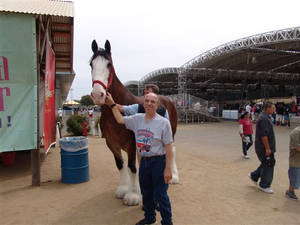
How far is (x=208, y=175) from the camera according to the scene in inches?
191

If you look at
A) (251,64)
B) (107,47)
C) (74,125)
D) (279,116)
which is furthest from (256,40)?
(107,47)

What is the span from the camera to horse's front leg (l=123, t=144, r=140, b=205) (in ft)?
11.0

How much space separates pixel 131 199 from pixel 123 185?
17.0 inches

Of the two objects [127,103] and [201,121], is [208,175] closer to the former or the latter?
[127,103]

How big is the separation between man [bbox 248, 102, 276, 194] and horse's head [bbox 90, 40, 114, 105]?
2.81m

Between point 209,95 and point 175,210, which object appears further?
point 209,95

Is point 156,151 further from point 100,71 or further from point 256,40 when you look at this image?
point 256,40

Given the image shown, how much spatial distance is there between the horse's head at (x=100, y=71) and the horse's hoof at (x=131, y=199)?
65.8 inches

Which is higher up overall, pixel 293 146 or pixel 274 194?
pixel 293 146

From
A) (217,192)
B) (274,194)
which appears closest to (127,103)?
(217,192)

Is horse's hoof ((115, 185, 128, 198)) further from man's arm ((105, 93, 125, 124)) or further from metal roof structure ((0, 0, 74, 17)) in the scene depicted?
metal roof structure ((0, 0, 74, 17))

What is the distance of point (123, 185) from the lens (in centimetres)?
374

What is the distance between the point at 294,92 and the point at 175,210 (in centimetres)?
3248

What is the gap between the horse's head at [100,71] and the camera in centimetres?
261
